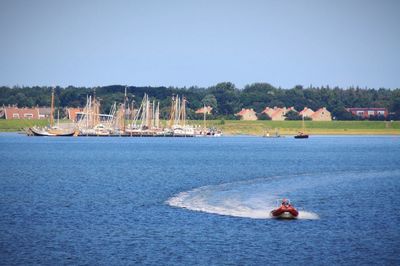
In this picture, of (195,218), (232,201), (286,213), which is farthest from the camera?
(232,201)

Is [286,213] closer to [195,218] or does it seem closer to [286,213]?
[286,213]

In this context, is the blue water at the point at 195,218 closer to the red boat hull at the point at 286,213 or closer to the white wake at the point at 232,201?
the white wake at the point at 232,201

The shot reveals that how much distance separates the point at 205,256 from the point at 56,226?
13793 millimetres

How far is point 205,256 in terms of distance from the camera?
4391cm

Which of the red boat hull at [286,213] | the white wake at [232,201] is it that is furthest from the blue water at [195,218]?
the red boat hull at [286,213]

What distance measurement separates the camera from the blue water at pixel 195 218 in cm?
4425

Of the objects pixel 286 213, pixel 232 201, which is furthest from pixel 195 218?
pixel 232 201

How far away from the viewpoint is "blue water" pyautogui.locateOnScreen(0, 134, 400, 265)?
4425 cm

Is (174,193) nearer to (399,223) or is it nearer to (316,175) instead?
(399,223)

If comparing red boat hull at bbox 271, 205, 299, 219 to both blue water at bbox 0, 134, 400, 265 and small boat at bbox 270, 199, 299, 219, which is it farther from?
blue water at bbox 0, 134, 400, 265

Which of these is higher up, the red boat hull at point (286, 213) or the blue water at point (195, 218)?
the red boat hull at point (286, 213)

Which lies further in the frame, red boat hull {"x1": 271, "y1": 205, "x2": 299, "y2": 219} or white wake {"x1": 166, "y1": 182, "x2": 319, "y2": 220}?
white wake {"x1": 166, "y1": 182, "x2": 319, "y2": 220}

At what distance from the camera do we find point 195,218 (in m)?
57.3

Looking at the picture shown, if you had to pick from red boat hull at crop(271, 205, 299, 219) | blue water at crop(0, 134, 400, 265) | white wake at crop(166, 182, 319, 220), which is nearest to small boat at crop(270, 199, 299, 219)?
red boat hull at crop(271, 205, 299, 219)
